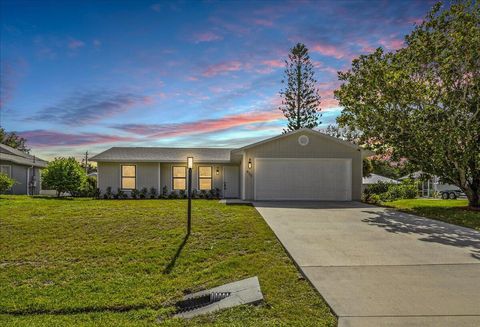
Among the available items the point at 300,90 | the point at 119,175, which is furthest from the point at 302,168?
the point at 300,90

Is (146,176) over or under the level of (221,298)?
over

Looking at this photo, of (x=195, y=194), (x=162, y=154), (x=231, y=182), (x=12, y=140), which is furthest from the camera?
(x=12, y=140)

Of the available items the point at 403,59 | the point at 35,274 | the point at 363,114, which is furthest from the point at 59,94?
the point at 403,59

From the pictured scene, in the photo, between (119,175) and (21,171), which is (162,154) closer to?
(119,175)

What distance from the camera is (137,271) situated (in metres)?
6.50

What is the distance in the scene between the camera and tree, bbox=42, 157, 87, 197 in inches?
844

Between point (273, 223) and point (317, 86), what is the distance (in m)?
26.3

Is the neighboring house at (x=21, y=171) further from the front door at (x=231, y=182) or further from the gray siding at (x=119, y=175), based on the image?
the front door at (x=231, y=182)

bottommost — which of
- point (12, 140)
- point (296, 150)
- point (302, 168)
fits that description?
point (302, 168)

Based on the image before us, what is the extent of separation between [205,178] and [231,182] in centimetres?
163

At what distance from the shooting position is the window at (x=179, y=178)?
834 inches

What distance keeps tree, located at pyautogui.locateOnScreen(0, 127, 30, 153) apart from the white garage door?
41.0 meters

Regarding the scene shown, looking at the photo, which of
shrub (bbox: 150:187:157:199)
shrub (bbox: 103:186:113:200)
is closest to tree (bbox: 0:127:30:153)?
shrub (bbox: 103:186:113:200)

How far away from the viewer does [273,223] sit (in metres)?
10.0
